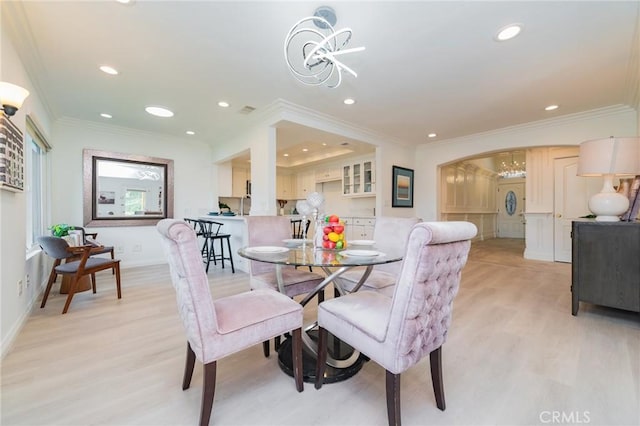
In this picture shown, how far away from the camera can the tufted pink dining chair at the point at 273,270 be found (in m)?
1.98

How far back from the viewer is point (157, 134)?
192 inches

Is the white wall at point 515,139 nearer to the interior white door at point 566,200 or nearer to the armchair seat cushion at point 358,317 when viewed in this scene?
the interior white door at point 566,200

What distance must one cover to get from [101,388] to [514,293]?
3.92 meters

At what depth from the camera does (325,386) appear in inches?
59.6

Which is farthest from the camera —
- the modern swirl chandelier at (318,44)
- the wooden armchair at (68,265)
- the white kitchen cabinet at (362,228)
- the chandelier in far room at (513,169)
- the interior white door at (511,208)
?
the interior white door at (511,208)

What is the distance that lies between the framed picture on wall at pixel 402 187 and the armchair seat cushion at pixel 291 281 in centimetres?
367

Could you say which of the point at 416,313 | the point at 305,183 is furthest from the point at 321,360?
the point at 305,183

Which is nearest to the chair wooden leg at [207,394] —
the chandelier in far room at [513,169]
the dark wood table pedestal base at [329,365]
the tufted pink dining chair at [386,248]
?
the dark wood table pedestal base at [329,365]

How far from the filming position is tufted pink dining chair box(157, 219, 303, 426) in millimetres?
1139

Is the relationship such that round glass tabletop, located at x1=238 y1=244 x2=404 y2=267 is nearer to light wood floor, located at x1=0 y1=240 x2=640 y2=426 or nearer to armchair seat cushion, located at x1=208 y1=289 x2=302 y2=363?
armchair seat cushion, located at x1=208 y1=289 x2=302 y2=363

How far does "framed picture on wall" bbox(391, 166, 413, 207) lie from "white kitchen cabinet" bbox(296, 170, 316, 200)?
9.03ft

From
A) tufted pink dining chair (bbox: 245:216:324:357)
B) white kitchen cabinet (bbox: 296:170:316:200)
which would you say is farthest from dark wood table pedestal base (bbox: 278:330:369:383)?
white kitchen cabinet (bbox: 296:170:316:200)

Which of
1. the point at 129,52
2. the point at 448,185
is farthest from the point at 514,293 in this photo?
the point at 129,52

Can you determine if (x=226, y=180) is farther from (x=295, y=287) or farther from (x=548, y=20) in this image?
(x=548, y=20)
